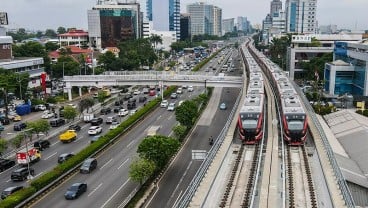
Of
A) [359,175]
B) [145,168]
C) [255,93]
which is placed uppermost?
[255,93]

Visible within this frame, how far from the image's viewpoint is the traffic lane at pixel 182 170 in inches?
1240

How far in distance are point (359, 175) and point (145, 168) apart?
766 inches

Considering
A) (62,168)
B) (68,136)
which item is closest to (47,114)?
(68,136)

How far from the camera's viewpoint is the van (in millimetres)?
36625

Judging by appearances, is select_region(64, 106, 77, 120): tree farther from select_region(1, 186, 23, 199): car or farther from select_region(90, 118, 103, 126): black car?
select_region(1, 186, 23, 199): car

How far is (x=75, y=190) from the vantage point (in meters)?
31.6

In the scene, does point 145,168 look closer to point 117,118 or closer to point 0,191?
point 0,191

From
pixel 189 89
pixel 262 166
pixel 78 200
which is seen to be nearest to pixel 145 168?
pixel 78 200

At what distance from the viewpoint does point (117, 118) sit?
58.6 meters

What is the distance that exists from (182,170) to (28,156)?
13409 mm

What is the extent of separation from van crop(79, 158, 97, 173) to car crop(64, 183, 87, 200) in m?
4.02

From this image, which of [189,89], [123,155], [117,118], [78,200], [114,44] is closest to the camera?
[78,200]

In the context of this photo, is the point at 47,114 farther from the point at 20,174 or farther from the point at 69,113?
the point at 20,174

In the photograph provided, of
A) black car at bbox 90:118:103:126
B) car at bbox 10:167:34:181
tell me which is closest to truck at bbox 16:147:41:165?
car at bbox 10:167:34:181
